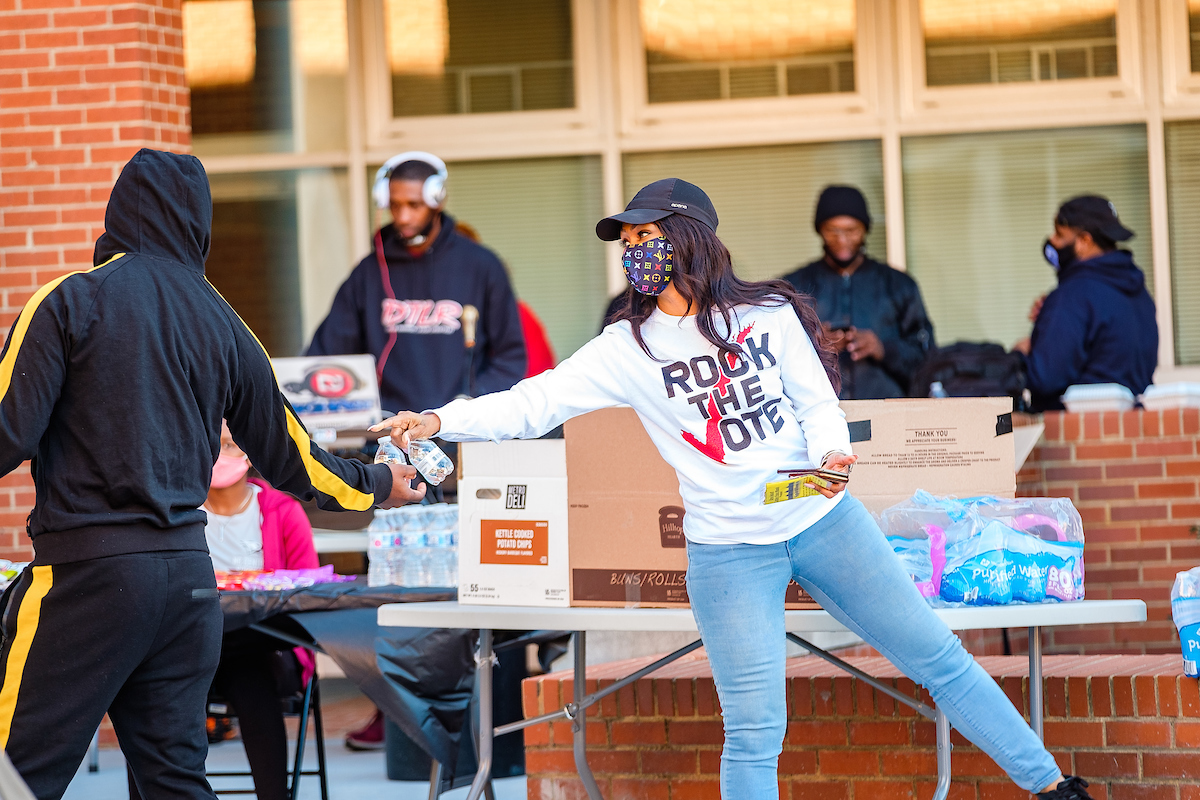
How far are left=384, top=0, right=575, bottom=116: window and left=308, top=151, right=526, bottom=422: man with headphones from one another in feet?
7.19

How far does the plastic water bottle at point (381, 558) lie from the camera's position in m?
4.47

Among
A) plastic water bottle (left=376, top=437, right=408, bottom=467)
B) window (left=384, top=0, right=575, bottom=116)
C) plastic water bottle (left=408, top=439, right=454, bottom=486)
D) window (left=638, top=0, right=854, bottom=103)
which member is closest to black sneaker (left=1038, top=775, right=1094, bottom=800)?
plastic water bottle (left=408, top=439, right=454, bottom=486)

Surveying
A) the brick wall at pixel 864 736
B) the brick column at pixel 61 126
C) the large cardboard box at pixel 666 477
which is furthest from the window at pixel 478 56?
the large cardboard box at pixel 666 477

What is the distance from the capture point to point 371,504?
351 cm

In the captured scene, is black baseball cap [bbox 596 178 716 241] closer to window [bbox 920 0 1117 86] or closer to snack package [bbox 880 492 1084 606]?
snack package [bbox 880 492 1084 606]

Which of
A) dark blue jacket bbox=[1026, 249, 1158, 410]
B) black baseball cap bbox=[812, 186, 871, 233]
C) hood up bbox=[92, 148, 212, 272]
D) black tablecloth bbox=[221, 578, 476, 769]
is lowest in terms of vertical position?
black tablecloth bbox=[221, 578, 476, 769]

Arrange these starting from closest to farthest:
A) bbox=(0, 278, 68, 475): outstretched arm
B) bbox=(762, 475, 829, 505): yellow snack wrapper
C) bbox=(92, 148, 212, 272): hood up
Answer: bbox=(0, 278, 68, 475): outstretched arm, bbox=(92, 148, 212, 272): hood up, bbox=(762, 475, 829, 505): yellow snack wrapper

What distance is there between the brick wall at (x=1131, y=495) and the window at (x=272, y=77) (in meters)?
4.56

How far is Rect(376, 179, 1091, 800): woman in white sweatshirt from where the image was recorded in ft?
10.8

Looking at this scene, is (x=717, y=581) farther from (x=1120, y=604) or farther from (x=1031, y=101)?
(x=1031, y=101)

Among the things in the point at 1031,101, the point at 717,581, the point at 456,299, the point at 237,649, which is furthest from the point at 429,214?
the point at 1031,101

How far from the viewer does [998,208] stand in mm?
8070

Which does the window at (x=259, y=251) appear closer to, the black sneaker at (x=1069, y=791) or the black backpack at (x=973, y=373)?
the black backpack at (x=973, y=373)

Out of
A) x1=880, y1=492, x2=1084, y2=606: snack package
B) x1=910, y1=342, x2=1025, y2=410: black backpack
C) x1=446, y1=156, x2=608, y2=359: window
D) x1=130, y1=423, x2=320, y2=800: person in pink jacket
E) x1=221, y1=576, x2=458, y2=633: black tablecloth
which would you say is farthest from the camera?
x1=446, y1=156, x2=608, y2=359: window
